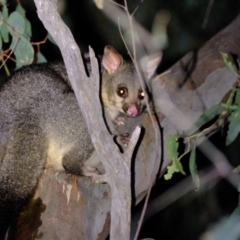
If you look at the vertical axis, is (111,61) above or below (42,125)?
above

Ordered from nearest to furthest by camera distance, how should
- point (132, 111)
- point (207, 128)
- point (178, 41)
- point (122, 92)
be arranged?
point (207, 128)
point (132, 111)
point (122, 92)
point (178, 41)

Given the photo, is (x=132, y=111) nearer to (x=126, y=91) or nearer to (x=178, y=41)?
(x=126, y=91)

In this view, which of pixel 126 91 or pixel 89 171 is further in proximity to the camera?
pixel 126 91

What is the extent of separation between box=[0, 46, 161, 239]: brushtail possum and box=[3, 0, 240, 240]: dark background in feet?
8.85

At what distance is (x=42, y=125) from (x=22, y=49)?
2.45 feet

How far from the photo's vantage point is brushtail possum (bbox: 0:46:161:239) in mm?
2898

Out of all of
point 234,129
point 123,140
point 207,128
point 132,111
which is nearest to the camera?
point 234,129

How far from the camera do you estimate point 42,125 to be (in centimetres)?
316

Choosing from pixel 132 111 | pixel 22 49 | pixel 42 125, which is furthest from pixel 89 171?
pixel 22 49

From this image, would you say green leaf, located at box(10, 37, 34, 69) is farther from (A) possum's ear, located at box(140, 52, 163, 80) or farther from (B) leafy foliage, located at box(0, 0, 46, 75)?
(A) possum's ear, located at box(140, 52, 163, 80)

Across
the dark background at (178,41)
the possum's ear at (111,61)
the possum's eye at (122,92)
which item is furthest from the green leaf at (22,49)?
the dark background at (178,41)

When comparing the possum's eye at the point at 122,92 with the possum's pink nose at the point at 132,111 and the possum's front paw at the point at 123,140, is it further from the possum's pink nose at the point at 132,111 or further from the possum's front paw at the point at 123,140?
the possum's front paw at the point at 123,140

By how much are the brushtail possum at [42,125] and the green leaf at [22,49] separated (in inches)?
5.8

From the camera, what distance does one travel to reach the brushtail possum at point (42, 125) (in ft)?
9.51
